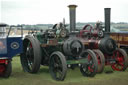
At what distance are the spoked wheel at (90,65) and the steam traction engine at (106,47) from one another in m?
0.48

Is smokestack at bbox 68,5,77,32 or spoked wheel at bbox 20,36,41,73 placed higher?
smokestack at bbox 68,5,77,32

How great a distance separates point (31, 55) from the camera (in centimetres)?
737

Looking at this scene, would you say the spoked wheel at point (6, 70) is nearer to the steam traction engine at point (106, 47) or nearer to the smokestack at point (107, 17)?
the steam traction engine at point (106, 47)

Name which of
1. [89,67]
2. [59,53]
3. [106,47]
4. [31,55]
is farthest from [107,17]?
[31,55]

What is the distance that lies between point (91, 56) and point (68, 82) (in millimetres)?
1197

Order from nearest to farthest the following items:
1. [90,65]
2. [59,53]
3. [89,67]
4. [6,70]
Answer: [59,53], [6,70], [90,65], [89,67]

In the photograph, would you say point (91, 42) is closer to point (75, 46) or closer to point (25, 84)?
point (75, 46)

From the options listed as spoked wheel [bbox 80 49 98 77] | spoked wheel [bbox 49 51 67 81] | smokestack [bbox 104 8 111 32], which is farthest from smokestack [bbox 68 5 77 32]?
smokestack [bbox 104 8 111 32]

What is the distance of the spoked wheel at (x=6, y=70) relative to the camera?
6.48 metres

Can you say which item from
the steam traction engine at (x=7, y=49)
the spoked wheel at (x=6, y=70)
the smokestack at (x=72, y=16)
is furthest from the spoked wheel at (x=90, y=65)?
the spoked wheel at (x=6, y=70)

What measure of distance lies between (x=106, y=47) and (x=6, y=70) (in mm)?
3369

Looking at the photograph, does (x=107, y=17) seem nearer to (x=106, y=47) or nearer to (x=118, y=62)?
(x=106, y=47)

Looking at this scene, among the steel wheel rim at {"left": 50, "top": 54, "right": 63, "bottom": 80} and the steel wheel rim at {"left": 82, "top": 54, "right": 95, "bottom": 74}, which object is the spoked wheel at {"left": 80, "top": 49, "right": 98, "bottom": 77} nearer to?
the steel wheel rim at {"left": 82, "top": 54, "right": 95, "bottom": 74}

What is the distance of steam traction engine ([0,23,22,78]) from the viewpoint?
626cm
